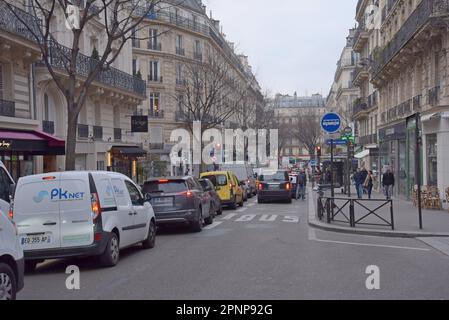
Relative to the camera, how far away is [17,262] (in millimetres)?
6875

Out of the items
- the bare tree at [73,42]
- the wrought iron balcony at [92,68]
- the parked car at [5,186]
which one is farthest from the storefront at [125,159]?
the parked car at [5,186]

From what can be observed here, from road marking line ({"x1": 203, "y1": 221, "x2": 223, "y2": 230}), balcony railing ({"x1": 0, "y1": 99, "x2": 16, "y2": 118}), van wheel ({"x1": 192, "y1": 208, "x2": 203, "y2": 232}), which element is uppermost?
balcony railing ({"x1": 0, "y1": 99, "x2": 16, "y2": 118})

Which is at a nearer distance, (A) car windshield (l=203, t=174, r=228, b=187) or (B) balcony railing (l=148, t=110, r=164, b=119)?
(A) car windshield (l=203, t=174, r=228, b=187)

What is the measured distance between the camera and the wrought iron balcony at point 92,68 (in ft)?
73.3

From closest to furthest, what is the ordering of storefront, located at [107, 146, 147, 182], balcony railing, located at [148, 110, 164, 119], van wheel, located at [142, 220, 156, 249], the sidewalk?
van wheel, located at [142, 220, 156, 249], the sidewalk, storefront, located at [107, 146, 147, 182], balcony railing, located at [148, 110, 164, 119]

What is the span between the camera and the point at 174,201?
15.6 metres

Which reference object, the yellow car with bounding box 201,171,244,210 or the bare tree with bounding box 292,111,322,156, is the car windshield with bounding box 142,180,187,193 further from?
the bare tree with bounding box 292,111,322,156

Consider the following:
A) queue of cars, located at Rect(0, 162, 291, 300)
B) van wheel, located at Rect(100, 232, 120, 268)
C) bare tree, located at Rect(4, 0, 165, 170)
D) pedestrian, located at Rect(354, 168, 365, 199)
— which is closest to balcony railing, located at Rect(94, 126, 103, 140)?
bare tree, located at Rect(4, 0, 165, 170)

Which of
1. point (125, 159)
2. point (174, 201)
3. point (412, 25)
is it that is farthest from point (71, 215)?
point (125, 159)

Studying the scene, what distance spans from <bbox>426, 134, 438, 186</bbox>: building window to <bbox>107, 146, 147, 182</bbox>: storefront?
14.8 m

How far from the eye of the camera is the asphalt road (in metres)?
7.79

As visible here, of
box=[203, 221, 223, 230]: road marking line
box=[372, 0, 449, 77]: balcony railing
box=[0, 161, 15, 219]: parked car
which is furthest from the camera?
box=[372, 0, 449, 77]: balcony railing
